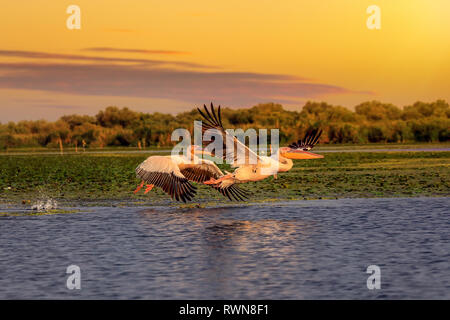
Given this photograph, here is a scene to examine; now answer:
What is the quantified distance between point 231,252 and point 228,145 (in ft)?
10.8

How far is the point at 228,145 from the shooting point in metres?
16.2

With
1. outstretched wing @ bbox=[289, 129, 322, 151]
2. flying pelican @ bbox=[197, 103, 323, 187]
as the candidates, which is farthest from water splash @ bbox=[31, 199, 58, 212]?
outstretched wing @ bbox=[289, 129, 322, 151]

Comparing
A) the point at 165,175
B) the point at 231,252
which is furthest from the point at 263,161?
Result: the point at 231,252

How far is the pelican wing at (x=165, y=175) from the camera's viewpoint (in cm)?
1791

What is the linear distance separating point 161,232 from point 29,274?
14.1 ft

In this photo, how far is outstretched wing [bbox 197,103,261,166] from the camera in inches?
620

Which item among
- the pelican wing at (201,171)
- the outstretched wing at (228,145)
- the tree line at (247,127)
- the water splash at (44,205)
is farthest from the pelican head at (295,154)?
the tree line at (247,127)

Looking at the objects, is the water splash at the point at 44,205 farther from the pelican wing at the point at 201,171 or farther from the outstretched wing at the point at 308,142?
the outstretched wing at the point at 308,142

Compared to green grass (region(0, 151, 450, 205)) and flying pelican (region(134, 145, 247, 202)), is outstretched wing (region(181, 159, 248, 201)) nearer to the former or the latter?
flying pelican (region(134, 145, 247, 202))

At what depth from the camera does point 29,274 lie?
11844mm

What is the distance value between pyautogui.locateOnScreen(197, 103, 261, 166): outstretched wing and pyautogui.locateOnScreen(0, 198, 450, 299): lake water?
4.61ft

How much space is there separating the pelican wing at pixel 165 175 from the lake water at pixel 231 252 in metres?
0.71
